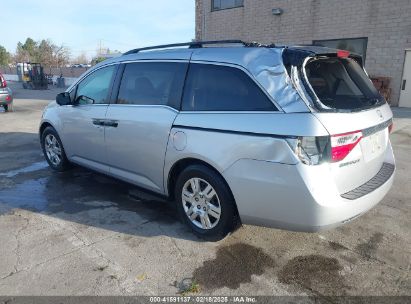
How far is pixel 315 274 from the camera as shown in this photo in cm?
303

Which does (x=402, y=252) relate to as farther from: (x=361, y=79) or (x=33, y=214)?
(x=33, y=214)

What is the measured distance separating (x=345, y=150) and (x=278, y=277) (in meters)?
1.16

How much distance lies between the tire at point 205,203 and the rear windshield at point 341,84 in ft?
3.74

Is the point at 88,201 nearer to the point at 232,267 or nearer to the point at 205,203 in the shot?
the point at 205,203

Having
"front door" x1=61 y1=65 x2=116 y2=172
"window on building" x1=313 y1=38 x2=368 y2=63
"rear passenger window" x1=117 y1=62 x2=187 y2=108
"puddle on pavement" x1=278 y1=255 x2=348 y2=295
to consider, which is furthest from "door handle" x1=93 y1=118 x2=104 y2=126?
"window on building" x1=313 y1=38 x2=368 y2=63

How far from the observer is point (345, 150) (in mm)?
2838

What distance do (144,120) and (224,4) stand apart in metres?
16.3

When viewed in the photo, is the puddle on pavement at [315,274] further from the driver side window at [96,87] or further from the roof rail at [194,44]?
the driver side window at [96,87]

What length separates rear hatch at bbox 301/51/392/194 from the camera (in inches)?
110

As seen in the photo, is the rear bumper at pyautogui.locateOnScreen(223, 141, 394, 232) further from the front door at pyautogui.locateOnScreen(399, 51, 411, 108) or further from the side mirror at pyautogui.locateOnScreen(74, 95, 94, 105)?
the front door at pyautogui.locateOnScreen(399, 51, 411, 108)

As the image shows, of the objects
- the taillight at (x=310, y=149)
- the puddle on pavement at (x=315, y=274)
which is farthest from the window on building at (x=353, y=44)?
the taillight at (x=310, y=149)

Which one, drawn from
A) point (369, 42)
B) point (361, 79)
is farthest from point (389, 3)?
point (361, 79)

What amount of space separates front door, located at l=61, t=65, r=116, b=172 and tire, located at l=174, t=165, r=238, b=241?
4.75ft

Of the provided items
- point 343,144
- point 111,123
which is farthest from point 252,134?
point 111,123
